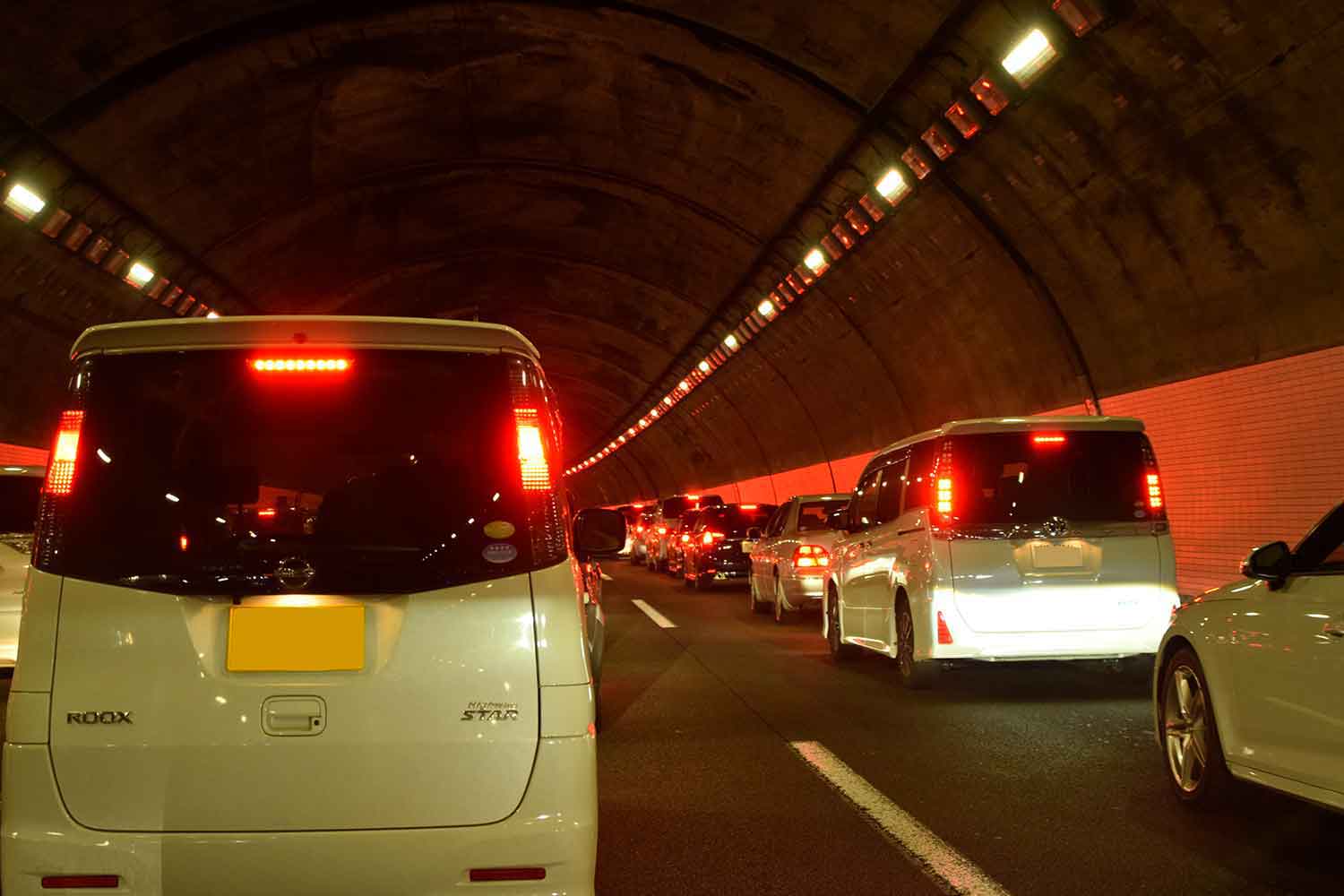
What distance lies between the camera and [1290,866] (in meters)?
5.52

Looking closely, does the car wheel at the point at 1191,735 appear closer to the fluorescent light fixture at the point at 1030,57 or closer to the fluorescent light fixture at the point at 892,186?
the fluorescent light fixture at the point at 1030,57

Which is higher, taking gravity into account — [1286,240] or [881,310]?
[881,310]

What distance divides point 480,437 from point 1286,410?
12.7 metres

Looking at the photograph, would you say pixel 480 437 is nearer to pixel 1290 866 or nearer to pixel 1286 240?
pixel 1290 866

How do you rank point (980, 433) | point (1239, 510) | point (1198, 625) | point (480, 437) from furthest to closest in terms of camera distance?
point (1239, 510) → point (980, 433) → point (1198, 625) → point (480, 437)

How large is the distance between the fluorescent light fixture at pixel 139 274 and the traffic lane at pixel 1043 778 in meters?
11.4

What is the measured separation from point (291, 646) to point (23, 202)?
1391cm

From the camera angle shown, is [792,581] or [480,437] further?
[792,581]

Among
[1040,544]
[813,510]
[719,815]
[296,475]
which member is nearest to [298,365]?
[296,475]

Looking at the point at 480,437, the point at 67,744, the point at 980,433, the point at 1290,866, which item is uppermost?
the point at 980,433

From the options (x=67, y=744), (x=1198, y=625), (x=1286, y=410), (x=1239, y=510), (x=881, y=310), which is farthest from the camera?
(x=881, y=310)

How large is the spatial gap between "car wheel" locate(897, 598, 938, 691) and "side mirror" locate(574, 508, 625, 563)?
5.58 metres

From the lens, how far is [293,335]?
13.6 ft

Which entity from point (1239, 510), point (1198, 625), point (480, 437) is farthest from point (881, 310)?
point (480, 437)
